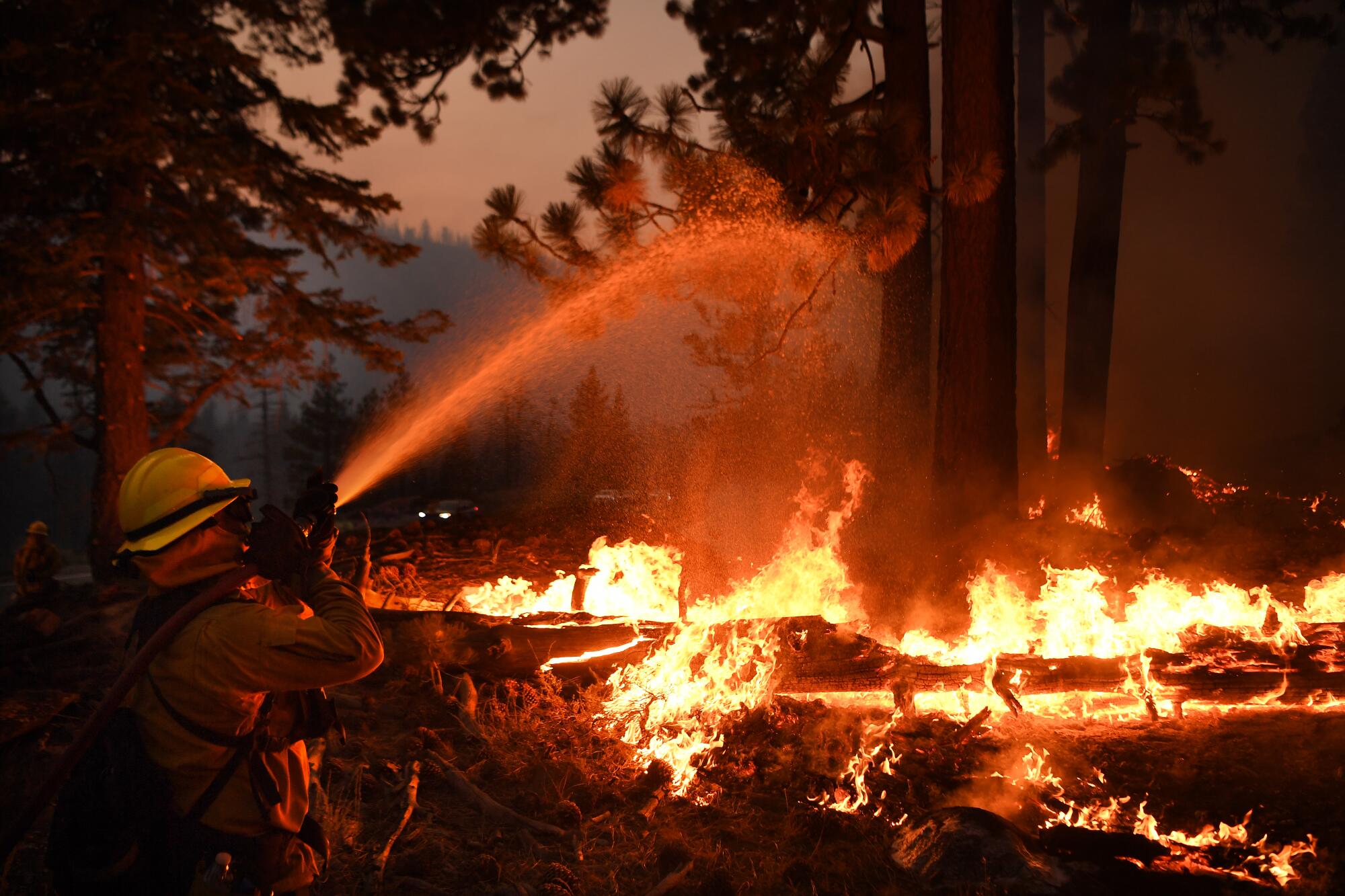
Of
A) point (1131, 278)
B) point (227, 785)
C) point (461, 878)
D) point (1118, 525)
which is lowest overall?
point (461, 878)

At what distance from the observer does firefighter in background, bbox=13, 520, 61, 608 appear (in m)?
10.4

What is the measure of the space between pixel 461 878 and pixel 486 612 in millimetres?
3440

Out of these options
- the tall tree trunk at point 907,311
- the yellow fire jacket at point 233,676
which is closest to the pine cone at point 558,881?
the yellow fire jacket at point 233,676

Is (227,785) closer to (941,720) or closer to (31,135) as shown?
(941,720)

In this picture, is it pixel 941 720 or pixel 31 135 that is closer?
pixel 941 720

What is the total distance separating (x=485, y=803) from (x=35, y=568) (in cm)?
979

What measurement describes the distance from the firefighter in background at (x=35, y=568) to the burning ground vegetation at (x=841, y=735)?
3.54m

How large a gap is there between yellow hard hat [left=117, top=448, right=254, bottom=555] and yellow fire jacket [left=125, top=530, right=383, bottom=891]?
9cm

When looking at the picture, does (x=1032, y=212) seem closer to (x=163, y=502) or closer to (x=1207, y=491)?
(x=1207, y=491)

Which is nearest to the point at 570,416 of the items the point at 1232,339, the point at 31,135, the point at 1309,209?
the point at 31,135

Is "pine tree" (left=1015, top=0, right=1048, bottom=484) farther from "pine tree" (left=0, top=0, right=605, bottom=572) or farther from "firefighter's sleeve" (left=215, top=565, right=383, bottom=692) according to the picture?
"firefighter's sleeve" (left=215, top=565, right=383, bottom=692)

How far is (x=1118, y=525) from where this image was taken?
35.7ft

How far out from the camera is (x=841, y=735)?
5.15m

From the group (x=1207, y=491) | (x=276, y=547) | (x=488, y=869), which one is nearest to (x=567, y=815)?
(x=488, y=869)
